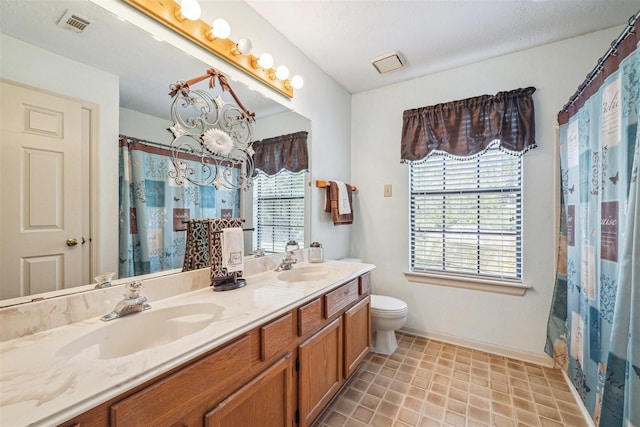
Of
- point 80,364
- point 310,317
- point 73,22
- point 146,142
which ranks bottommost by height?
point 310,317

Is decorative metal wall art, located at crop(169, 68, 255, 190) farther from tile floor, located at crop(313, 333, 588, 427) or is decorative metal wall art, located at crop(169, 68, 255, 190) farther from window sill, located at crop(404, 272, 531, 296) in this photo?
window sill, located at crop(404, 272, 531, 296)

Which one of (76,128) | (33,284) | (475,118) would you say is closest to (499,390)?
(475,118)

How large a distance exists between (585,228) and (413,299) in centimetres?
143

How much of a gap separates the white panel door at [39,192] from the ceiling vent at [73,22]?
0.27 m

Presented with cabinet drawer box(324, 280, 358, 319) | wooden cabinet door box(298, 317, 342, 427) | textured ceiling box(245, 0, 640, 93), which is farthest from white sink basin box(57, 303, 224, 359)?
textured ceiling box(245, 0, 640, 93)

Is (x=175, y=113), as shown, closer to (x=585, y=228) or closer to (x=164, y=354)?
(x=164, y=354)

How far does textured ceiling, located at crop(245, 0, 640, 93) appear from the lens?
1.64m

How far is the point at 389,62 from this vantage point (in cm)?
222

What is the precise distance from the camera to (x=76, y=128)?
0.95 metres

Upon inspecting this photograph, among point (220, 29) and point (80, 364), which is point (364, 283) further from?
point (220, 29)

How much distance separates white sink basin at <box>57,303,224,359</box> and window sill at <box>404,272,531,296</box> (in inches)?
77.7

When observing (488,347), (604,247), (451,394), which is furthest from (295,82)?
(488,347)

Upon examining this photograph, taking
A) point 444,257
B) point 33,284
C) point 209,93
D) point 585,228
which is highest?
point 209,93

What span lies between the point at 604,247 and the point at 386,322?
1.41 meters
